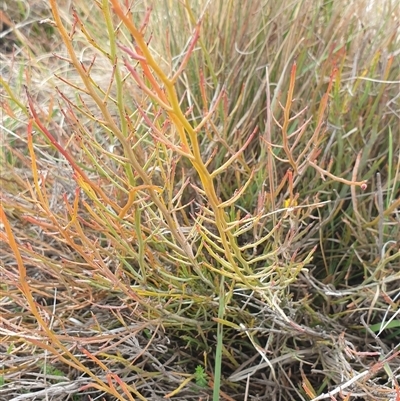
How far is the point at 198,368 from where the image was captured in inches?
35.2

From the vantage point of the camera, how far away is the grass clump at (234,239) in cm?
78

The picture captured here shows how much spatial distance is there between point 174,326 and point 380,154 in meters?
0.50

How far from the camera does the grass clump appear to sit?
0.78 metres

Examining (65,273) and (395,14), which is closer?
(65,273)

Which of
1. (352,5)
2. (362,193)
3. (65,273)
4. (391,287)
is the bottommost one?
(391,287)

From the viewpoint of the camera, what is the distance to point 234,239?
2.35ft

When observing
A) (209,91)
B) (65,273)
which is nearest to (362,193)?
(209,91)

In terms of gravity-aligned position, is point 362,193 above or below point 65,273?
below

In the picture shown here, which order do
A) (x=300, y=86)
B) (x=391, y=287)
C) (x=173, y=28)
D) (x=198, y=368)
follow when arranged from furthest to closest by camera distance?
1. (x=173, y=28)
2. (x=300, y=86)
3. (x=391, y=287)
4. (x=198, y=368)

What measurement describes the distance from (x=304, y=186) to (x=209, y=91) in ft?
1.03

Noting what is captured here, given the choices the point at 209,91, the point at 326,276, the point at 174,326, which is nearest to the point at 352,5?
the point at 209,91

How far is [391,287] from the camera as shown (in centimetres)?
100

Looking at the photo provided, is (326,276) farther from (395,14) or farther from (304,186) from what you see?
(395,14)

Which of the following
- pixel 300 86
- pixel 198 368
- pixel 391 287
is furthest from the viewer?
pixel 300 86
